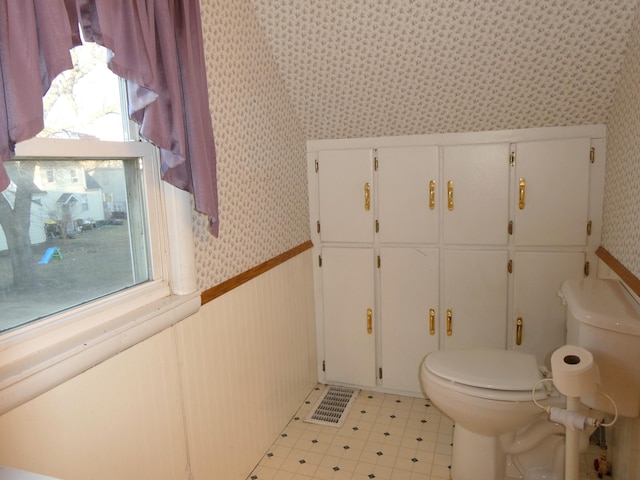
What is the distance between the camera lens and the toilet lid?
5.80 feet

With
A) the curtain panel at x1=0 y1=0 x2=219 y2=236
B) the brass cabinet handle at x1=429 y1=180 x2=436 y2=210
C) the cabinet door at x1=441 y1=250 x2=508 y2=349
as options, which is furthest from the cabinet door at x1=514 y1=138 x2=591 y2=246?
the curtain panel at x1=0 y1=0 x2=219 y2=236

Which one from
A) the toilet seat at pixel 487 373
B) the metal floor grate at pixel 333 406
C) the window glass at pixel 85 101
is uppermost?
the window glass at pixel 85 101

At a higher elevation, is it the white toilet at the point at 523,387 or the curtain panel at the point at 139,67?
the curtain panel at the point at 139,67

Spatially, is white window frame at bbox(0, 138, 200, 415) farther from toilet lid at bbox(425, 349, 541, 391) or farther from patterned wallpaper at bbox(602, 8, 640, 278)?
patterned wallpaper at bbox(602, 8, 640, 278)

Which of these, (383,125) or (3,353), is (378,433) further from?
(3,353)

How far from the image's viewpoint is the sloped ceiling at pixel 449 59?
1838mm

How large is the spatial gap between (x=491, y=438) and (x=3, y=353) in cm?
169

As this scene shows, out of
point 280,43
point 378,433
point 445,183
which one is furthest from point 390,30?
point 378,433

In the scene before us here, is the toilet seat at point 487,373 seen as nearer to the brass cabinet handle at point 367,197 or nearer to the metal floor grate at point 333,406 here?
the metal floor grate at point 333,406

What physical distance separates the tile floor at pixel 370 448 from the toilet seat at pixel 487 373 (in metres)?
0.49

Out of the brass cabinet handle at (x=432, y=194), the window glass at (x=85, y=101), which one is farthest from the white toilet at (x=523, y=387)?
the window glass at (x=85, y=101)

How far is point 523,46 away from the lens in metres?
1.94

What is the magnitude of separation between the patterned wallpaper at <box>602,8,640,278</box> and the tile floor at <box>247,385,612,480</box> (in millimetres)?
940

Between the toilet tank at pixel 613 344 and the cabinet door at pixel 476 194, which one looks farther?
the cabinet door at pixel 476 194
